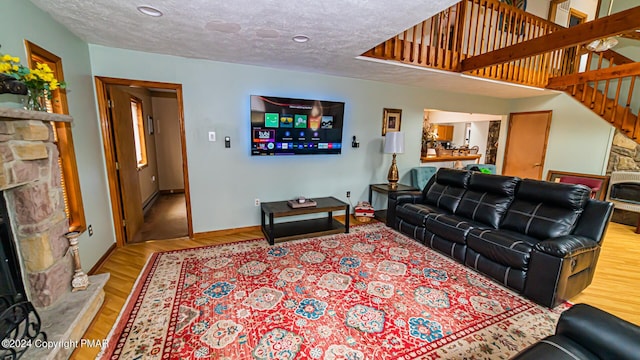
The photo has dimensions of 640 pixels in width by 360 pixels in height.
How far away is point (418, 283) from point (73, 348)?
2.70 m

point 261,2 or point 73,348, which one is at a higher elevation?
point 261,2

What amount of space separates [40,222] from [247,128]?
2268mm

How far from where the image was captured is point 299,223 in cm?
390

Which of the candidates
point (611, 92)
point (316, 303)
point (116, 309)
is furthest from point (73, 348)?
point (611, 92)

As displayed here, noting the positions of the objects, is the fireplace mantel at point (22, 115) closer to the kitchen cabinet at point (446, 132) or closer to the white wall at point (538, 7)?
the white wall at point (538, 7)

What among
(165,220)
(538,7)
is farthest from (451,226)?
(538,7)

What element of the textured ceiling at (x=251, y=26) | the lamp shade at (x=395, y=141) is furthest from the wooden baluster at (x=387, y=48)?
the lamp shade at (x=395, y=141)

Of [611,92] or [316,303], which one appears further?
[611,92]

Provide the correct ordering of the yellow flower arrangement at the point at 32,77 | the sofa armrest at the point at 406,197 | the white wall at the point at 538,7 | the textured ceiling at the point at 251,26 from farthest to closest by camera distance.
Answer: the white wall at the point at 538,7 → the sofa armrest at the point at 406,197 → the textured ceiling at the point at 251,26 → the yellow flower arrangement at the point at 32,77

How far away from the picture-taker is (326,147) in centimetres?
404

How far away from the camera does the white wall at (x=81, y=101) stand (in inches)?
69.9

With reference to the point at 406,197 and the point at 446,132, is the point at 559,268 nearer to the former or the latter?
the point at 406,197

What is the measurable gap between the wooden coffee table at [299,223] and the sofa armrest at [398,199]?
73 centimetres

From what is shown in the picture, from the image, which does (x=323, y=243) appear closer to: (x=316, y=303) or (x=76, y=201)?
(x=316, y=303)
